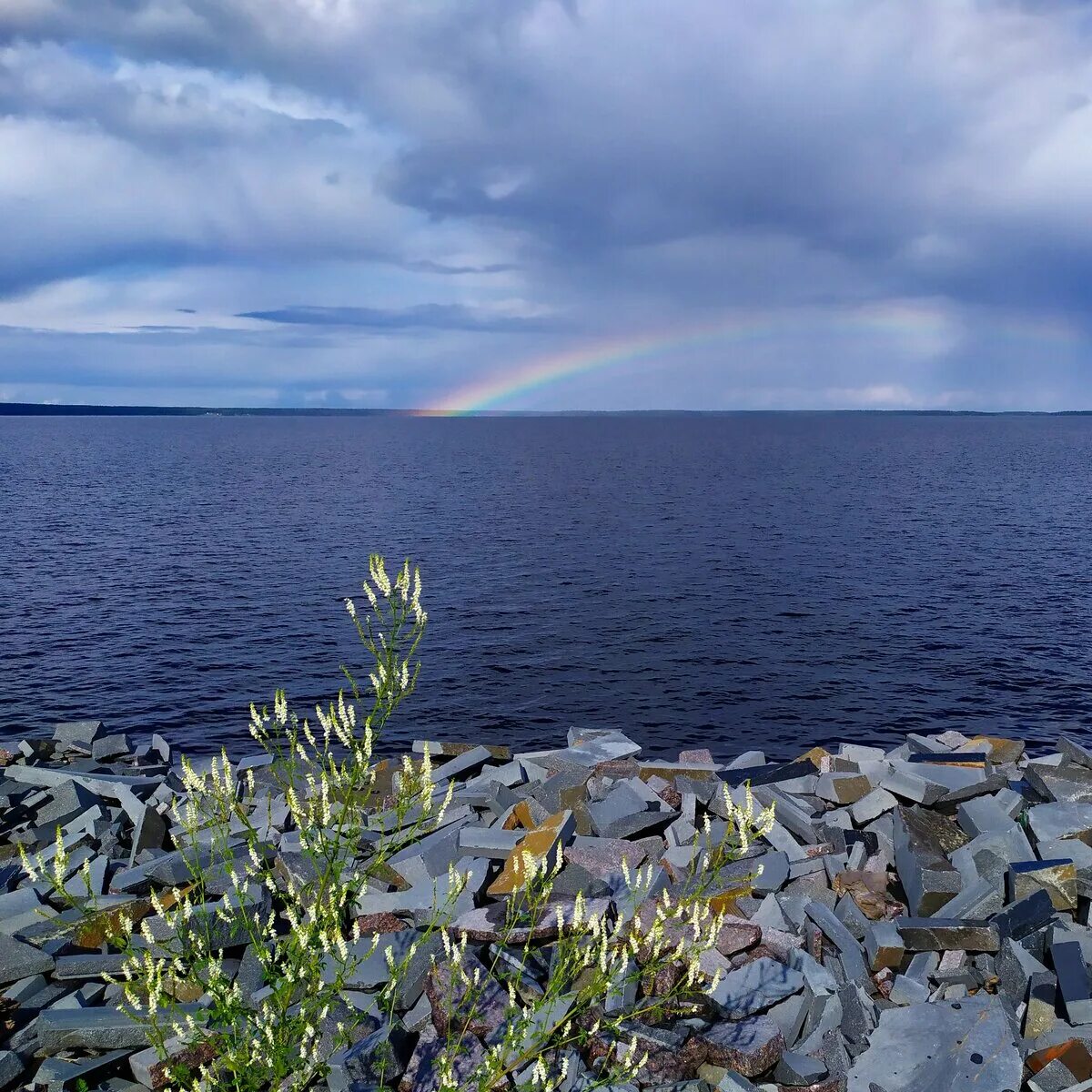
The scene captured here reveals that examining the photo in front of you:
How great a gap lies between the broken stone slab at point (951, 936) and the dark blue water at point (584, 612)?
17.5 metres

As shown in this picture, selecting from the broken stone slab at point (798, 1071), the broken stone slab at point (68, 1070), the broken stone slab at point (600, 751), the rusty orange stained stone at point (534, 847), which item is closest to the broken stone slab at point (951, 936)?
the broken stone slab at point (798, 1071)

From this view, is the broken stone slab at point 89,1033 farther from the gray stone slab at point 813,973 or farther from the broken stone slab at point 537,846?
the gray stone slab at point 813,973

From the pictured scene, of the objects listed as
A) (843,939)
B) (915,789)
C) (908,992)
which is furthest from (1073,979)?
(915,789)

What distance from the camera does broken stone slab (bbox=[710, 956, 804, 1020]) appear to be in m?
9.89

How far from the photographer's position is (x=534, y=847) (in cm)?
1269

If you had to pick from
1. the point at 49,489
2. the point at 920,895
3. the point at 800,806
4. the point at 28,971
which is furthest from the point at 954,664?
the point at 49,489

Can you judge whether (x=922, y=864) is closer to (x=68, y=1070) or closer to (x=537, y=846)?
Answer: (x=537, y=846)

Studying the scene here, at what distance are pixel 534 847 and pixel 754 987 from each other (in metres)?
3.68

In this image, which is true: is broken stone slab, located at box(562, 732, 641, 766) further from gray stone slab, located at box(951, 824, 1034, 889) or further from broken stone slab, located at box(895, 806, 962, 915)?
gray stone slab, located at box(951, 824, 1034, 889)

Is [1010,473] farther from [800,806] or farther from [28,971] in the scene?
[28,971]

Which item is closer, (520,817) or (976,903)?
(976,903)

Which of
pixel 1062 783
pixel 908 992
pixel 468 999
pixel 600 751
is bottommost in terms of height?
pixel 600 751

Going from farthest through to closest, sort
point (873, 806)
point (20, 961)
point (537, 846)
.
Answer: point (873, 806)
point (537, 846)
point (20, 961)

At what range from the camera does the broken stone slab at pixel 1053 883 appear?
37.6 feet
